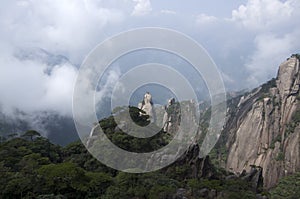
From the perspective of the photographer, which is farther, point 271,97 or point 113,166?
point 271,97

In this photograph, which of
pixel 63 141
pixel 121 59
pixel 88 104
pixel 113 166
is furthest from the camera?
pixel 63 141

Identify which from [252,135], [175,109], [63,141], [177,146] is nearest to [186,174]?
[177,146]

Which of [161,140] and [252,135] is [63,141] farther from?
[161,140]

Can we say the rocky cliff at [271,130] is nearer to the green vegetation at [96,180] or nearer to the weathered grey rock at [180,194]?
the green vegetation at [96,180]

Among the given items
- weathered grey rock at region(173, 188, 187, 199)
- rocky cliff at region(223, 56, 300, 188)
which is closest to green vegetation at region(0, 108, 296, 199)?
weathered grey rock at region(173, 188, 187, 199)

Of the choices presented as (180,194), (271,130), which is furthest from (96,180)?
(271,130)

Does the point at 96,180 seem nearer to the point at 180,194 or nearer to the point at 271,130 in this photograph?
the point at 180,194

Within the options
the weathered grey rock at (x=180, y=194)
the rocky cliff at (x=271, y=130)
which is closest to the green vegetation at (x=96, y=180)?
the weathered grey rock at (x=180, y=194)

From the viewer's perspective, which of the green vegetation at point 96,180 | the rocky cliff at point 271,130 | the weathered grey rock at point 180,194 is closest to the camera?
the green vegetation at point 96,180
